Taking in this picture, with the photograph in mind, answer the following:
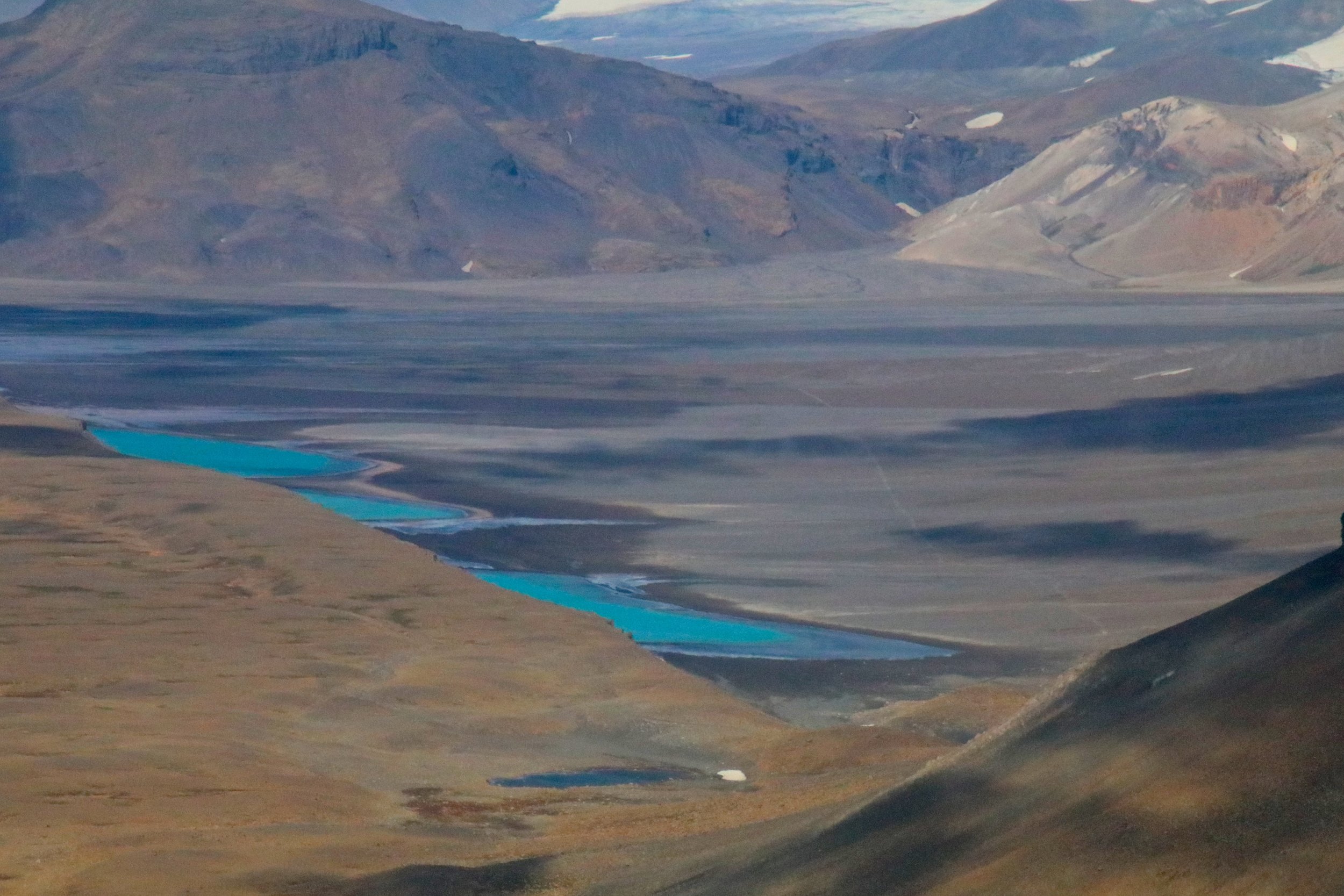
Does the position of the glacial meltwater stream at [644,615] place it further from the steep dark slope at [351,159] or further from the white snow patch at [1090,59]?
the white snow patch at [1090,59]

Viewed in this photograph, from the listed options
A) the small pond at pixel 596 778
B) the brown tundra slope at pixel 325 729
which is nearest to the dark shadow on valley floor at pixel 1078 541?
the brown tundra slope at pixel 325 729

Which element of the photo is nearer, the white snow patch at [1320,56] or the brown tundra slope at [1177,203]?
the brown tundra slope at [1177,203]

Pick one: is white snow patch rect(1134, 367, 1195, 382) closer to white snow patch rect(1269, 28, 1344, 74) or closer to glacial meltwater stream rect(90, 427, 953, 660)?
glacial meltwater stream rect(90, 427, 953, 660)

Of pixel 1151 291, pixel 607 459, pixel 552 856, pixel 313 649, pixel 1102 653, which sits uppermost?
pixel 1102 653

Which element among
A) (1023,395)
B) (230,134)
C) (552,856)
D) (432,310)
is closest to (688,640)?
(552,856)

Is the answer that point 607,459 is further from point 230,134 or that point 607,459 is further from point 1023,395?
point 230,134
